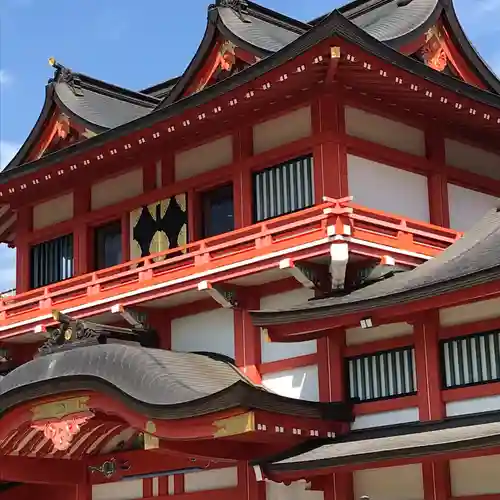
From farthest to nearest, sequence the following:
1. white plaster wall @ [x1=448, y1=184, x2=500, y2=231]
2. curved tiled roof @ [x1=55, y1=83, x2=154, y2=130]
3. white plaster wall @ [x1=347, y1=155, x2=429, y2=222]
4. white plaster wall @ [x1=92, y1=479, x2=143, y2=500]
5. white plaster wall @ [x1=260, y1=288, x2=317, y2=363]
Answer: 1. curved tiled roof @ [x1=55, y1=83, x2=154, y2=130]
2. white plaster wall @ [x1=92, y1=479, x2=143, y2=500]
3. white plaster wall @ [x1=448, y1=184, x2=500, y2=231]
4. white plaster wall @ [x1=347, y1=155, x2=429, y2=222]
5. white plaster wall @ [x1=260, y1=288, x2=317, y2=363]

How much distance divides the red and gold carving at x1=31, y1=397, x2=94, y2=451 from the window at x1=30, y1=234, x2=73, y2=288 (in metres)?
5.01

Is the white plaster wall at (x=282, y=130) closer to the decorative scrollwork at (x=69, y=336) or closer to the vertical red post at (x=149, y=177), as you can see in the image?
the vertical red post at (x=149, y=177)

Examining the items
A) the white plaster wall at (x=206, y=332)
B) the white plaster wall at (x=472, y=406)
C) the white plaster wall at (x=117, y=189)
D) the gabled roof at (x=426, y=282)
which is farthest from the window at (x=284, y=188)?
the white plaster wall at (x=472, y=406)

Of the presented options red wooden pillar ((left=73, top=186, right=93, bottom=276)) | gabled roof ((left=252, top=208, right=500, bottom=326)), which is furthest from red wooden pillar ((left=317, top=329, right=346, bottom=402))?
red wooden pillar ((left=73, top=186, right=93, bottom=276))

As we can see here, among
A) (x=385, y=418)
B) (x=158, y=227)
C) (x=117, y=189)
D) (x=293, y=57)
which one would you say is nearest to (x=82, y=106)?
(x=117, y=189)

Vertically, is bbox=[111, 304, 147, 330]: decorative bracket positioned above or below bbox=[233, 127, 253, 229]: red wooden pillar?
below

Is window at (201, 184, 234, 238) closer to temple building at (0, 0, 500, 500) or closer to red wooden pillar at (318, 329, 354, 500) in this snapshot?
temple building at (0, 0, 500, 500)

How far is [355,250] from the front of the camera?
17.0 metres

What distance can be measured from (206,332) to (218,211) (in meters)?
2.38

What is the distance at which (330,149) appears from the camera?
1830cm

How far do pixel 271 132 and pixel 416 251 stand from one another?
11.7ft

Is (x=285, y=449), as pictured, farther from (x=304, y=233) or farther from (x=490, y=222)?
(x=490, y=222)

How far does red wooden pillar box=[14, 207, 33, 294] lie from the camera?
78.6 feet

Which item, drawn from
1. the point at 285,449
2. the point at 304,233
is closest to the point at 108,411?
the point at 285,449
